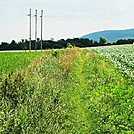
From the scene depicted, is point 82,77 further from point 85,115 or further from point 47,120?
point 47,120

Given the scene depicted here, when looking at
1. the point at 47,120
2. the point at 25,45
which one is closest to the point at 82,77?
the point at 47,120

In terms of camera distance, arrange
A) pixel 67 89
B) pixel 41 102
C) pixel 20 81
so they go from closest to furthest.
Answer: pixel 41 102, pixel 20 81, pixel 67 89

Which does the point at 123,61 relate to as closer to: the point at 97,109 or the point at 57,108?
the point at 97,109

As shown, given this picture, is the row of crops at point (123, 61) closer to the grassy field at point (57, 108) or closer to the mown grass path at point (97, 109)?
the mown grass path at point (97, 109)

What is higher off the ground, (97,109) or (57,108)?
(57,108)

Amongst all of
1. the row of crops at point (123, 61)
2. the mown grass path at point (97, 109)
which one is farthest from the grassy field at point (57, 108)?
the row of crops at point (123, 61)

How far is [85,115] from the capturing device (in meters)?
10.1

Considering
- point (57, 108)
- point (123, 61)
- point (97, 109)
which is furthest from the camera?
point (123, 61)

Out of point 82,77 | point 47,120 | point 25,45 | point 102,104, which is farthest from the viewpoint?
point 25,45

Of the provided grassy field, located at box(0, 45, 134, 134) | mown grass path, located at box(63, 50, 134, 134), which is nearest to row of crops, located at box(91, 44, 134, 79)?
mown grass path, located at box(63, 50, 134, 134)

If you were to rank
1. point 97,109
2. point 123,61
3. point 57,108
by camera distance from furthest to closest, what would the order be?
point 123,61 → point 97,109 → point 57,108

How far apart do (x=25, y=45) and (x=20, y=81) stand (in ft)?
213

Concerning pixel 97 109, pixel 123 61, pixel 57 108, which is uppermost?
pixel 57 108

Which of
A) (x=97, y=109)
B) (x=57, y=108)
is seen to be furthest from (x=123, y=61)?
(x=57, y=108)
